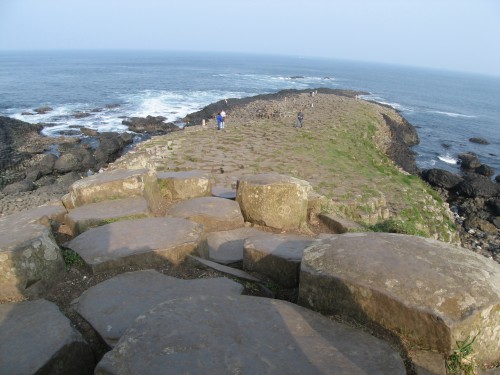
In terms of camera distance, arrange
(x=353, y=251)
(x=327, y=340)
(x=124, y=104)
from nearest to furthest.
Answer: (x=327, y=340) → (x=353, y=251) → (x=124, y=104)

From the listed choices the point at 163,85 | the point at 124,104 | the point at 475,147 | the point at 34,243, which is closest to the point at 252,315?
the point at 34,243

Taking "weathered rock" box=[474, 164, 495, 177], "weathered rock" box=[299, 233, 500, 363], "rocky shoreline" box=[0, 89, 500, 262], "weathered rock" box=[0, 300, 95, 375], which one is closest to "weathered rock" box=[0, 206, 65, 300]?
"weathered rock" box=[0, 300, 95, 375]

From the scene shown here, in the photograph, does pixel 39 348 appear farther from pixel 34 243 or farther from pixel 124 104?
pixel 124 104

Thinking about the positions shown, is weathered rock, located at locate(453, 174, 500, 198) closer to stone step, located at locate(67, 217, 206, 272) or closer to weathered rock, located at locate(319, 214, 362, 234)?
weathered rock, located at locate(319, 214, 362, 234)

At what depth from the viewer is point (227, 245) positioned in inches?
197

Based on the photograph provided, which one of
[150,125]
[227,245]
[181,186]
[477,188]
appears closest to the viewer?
[227,245]

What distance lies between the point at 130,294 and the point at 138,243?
83cm

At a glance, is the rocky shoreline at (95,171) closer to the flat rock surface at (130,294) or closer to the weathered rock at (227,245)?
the weathered rock at (227,245)

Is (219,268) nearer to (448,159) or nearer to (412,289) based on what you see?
(412,289)

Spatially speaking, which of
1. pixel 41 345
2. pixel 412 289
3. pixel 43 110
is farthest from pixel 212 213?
pixel 43 110

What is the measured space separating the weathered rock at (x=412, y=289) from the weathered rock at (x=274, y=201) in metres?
2.22

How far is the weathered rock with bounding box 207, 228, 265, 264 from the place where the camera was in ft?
15.0

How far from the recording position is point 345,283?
280 cm

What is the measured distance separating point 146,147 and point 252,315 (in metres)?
13.0
